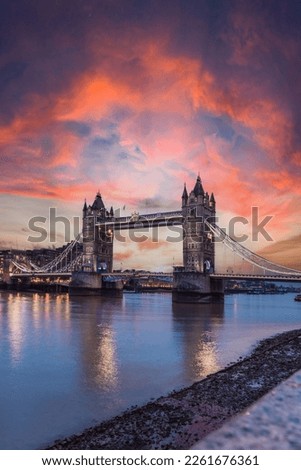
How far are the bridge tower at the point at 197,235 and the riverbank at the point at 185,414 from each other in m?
38.2

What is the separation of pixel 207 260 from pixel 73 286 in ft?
75.3

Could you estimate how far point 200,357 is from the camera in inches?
520

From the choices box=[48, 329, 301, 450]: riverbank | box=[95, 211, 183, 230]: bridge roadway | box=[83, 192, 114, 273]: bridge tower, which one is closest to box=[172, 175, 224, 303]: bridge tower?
box=[95, 211, 183, 230]: bridge roadway

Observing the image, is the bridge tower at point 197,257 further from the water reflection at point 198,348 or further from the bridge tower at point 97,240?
the bridge tower at point 97,240

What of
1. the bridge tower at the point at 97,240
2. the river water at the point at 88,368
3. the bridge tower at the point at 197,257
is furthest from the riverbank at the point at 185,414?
the bridge tower at the point at 97,240

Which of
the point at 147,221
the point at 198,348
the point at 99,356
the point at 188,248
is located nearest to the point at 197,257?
the point at 188,248

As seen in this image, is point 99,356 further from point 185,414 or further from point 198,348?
point 185,414

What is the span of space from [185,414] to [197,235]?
42.9 metres

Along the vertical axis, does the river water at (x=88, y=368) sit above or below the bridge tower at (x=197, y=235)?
below

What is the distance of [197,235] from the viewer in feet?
161

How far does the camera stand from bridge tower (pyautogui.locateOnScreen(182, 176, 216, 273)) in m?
48.5

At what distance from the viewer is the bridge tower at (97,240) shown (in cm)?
6350

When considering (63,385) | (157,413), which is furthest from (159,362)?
(157,413)

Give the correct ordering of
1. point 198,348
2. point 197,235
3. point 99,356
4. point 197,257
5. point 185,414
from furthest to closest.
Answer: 1. point 197,235
2. point 197,257
3. point 198,348
4. point 99,356
5. point 185,414
